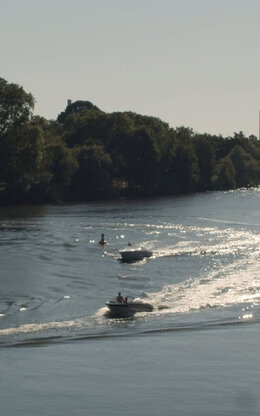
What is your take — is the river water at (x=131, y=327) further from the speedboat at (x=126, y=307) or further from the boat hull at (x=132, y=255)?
the boat hull at (x=132, y=255)

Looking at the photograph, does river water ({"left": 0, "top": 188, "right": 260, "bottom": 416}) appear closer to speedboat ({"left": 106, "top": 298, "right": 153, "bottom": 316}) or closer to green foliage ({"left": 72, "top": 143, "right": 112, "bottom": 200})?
speedboat ({"left": 106, "top": 298, "right": 153, "bottom": 316})

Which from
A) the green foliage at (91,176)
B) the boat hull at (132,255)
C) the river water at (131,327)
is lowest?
the river water at (131,327)

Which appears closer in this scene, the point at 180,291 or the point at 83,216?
the point at 180,291

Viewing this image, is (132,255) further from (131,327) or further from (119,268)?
(131,327)

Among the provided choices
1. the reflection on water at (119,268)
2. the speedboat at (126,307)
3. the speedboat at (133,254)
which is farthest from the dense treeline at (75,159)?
the speedboat at (126,307)

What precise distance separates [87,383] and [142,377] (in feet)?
9.88

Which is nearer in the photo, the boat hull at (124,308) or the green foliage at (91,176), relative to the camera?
the boat hull at (124,308)

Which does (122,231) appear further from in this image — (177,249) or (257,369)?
(257,369)

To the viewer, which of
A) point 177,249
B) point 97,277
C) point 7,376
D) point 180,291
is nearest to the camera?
point 7,376

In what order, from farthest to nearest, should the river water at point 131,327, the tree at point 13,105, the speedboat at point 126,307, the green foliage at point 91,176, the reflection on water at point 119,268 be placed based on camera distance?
the green foliage at point 91,176, the tree at point 13,105, the reflection on water at point 119,268, the speedboat at point 126,307, the river water at point 131,327

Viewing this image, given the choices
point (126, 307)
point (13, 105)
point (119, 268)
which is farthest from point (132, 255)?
point (13, 105)

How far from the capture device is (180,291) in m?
68.7

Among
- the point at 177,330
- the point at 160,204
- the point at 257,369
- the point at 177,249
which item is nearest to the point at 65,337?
the point at 177,330

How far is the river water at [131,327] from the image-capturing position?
147ft
